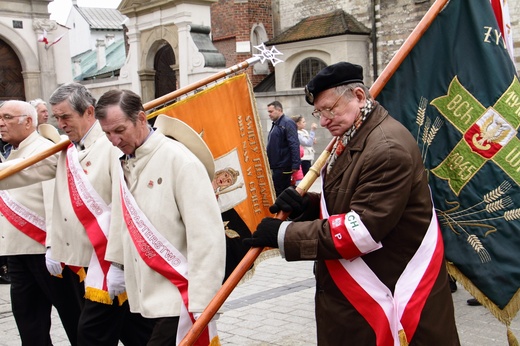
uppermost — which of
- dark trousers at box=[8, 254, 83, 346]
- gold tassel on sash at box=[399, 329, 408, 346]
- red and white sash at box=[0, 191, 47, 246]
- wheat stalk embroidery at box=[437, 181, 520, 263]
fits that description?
wheat stalk embroidery at box=[437, 181, 520, 263]

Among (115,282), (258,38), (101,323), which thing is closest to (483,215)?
(115,282)

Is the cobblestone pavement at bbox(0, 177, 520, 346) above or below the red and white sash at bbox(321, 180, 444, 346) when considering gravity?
below

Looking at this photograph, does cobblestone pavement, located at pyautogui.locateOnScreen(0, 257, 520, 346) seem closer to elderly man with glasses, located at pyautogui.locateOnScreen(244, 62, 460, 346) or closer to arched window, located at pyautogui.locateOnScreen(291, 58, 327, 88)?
elderly man with glasses, located at pyautogui.locateOnScreen(244, 62, 460, 346)

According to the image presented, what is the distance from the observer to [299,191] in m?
3.31

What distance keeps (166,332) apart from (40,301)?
73.7 inches

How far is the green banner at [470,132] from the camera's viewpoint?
3.69 meters

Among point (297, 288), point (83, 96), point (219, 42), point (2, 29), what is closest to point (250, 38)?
point (219, 42)

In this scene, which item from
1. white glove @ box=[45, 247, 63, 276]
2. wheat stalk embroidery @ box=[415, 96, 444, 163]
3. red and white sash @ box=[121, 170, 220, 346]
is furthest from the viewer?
white glove @ box=[45, 247, 63, 276]

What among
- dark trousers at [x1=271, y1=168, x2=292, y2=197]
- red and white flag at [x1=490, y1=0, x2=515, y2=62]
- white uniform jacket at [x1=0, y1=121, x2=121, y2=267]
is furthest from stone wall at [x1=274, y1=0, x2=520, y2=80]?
white uniform jacket at [x1=0, y1=121, x2=121, y2=267]

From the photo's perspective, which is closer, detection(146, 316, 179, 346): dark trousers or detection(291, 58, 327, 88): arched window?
detection(146, 316, 179, 346): dark trousers

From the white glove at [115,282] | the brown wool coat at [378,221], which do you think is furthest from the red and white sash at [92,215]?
the brown wool coat at [378,221]

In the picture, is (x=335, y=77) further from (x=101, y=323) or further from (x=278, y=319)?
(x=278, y=319)

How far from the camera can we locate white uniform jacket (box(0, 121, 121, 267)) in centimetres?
431

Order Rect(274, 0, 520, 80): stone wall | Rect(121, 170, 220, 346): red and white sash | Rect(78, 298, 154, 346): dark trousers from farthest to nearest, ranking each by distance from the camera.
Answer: Rect(274, 0, 520, 80): stone wall < Rect(78, 298, 154, 346): dark trousers < Rect(121, 170, 220, 346): red and white sash
